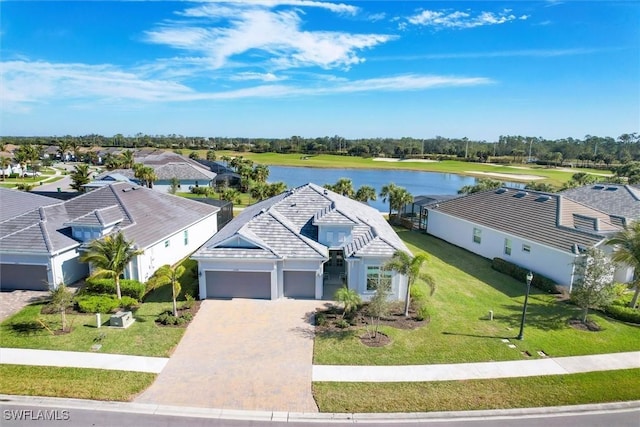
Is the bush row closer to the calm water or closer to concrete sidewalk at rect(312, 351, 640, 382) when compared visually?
concrete sidewalk at rect(312, 351, 640, 382)

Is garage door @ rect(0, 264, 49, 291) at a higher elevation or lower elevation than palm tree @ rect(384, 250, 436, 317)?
lower

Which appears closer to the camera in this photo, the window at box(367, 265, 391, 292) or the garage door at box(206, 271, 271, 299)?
the window at box(367, 265, 391, 292)

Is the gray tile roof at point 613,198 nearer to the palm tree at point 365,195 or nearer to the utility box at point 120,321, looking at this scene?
the palm tree at point 365,195

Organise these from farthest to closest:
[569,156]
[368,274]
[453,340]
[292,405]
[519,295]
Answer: [569,156]
[519,295]
[368,274]
[453,340]
[292,405]

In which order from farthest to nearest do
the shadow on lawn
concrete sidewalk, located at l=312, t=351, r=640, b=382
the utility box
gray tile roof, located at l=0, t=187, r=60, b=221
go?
1. gray tile roof, located at l=0, t=187, r=60, b=221
2. the shadow on lawn
3. the utility box
4. concrete sidewalk, located at l=312, t=351, r=640, b=382

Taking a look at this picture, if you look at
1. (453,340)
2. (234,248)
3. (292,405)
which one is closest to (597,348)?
(453,340)

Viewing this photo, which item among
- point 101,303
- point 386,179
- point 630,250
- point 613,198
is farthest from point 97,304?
point 386,179

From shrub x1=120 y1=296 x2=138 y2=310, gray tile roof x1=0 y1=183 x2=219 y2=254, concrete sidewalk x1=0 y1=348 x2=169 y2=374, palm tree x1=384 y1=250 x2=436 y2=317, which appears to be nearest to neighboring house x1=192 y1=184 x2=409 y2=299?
palm tree x1=384 y1=250 x2=436 y2=317

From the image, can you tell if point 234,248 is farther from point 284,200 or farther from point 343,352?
point 343,352
